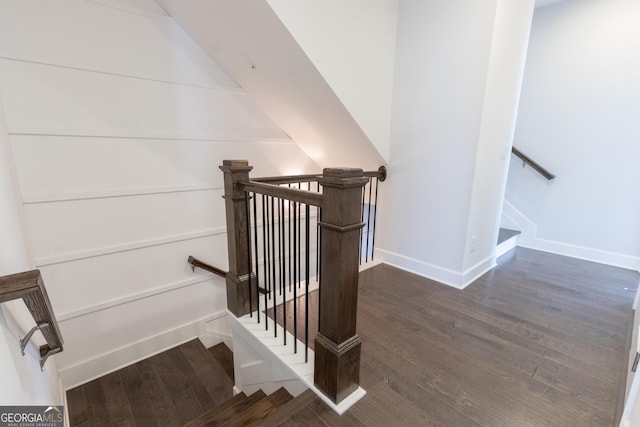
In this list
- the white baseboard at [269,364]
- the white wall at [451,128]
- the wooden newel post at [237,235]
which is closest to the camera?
the white baseboard at [269,364]

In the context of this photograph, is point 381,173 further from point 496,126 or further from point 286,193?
point 286,193

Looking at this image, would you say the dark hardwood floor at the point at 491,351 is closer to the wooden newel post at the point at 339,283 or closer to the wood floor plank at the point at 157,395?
the wooden newel post at the point at 339,283

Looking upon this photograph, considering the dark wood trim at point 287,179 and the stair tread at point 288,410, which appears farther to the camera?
the dark wood trim at point 287,179

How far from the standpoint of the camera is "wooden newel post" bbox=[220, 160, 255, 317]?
6.39 ft

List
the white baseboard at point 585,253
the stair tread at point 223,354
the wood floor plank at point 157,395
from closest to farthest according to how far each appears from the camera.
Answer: the wood floor plank at point 157,395 < the stair tread at point 223,354 < the white baseboard at point 585,253

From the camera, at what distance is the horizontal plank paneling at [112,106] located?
6.39ft

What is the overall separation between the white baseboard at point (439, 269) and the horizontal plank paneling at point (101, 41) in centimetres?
240

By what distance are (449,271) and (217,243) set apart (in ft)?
7.23

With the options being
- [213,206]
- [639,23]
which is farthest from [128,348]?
[639,23]

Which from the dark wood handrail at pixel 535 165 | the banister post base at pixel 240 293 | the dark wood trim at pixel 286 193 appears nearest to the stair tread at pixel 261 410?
the banister post base at pixel 240 293

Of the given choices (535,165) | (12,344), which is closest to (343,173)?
(12,344)

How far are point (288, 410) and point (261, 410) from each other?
0.95 feet

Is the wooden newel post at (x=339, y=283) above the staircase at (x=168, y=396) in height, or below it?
above

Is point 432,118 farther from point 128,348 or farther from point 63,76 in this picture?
point 128,348
